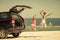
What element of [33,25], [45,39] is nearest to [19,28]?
[45,39]

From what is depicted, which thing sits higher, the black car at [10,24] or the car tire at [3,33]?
the black car at [10,24]

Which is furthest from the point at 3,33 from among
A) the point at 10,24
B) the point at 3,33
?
the point at 10,24

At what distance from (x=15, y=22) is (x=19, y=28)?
532 millimetres

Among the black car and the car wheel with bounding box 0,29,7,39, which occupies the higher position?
the black car

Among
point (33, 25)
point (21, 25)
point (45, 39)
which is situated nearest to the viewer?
point (45, 39)

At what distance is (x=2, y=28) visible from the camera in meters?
24.7

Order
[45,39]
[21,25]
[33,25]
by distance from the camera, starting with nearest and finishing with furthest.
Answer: [45,39] → [21,25] → [33,25]

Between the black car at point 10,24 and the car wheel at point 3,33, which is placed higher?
the black car at point 10,24

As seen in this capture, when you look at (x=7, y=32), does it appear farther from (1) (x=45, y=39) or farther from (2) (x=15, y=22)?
(1) (x=45, y=39)

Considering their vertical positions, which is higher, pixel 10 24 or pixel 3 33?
pixel 10 24

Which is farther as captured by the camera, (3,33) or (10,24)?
(10,24)

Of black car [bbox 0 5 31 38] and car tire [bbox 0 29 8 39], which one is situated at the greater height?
black car [bbox 0 5 31 38]

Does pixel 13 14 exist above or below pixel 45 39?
above

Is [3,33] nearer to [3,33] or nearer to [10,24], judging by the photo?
[3,33]
